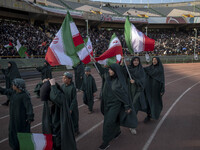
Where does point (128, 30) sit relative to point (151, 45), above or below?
above

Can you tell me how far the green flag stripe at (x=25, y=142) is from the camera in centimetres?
284

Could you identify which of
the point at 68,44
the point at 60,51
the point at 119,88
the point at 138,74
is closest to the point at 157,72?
the point at 138,74


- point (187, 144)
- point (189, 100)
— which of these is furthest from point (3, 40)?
point (187, 144)

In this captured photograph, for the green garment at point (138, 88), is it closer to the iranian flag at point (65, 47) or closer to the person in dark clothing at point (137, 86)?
the person in dark clothing at point (137, 86)

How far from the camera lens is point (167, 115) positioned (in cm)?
643

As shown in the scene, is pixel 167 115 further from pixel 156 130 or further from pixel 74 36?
pixel 74 36

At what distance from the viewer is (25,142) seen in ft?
9.39

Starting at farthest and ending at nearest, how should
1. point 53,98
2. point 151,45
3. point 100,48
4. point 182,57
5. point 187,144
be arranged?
point 182,57 < point 100,48 < point 151,45 < point 187,144 < point 53,98

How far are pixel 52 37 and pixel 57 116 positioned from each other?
2482 centimetres

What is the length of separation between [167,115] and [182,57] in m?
29.0

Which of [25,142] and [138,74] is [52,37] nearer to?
[138,74]

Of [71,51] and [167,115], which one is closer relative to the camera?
[71,51]

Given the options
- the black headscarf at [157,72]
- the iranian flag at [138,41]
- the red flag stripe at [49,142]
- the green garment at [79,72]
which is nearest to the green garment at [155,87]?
the black headscarf at [157,72]

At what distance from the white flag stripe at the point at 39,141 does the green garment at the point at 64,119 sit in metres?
0.31
